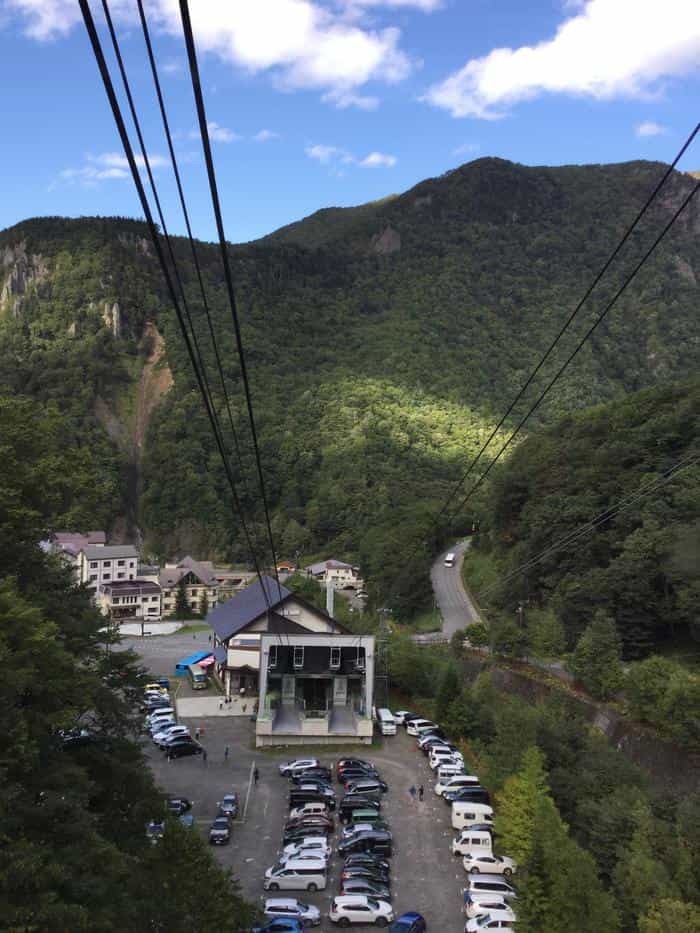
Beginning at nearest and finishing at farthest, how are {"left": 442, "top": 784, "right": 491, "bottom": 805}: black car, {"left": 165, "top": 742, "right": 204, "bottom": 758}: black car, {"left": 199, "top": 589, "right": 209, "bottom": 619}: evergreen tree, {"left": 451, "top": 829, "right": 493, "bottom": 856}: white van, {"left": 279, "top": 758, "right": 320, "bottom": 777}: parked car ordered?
{"left": 451, "top": 829, "right": 493, "bottom": 856}: white van, {"left": 442, "top": 784, "right": 491, "bottom": 805}: black car, {"left": 279, "top": 758, "right": 320, "bottom": 777}: parked car, {"left": 165, "top": 742, "right": 204, "bottom": 758}: black car, {"left": 199, "top": 589, "right": 209, "bottom": 619}: evergreen tree

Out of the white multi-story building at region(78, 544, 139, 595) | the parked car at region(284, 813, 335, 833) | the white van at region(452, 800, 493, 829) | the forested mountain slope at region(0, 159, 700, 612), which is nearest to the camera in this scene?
the parked car at region(284, 813, 335, 833)

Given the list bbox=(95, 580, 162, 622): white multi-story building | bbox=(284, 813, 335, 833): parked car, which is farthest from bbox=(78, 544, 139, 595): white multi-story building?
bbox=(284, 813, 335, 833): parked car

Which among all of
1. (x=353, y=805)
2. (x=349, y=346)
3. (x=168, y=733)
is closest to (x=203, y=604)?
(x=168, y=733)

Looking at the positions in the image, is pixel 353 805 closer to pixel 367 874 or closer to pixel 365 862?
pixel 365 862

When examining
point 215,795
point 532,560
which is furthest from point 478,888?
point 532,560

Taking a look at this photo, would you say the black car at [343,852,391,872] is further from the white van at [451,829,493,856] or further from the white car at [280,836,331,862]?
the white van at [451,829,493,856]

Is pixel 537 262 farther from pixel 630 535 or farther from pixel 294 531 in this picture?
pixel 630 535

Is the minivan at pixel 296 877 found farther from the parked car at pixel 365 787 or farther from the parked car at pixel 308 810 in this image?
the parked car at pixel 365 787

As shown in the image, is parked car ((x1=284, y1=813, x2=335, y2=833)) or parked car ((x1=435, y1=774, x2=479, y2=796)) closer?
parked car ((x1=284, y1=813, x2=335, y2=833))
